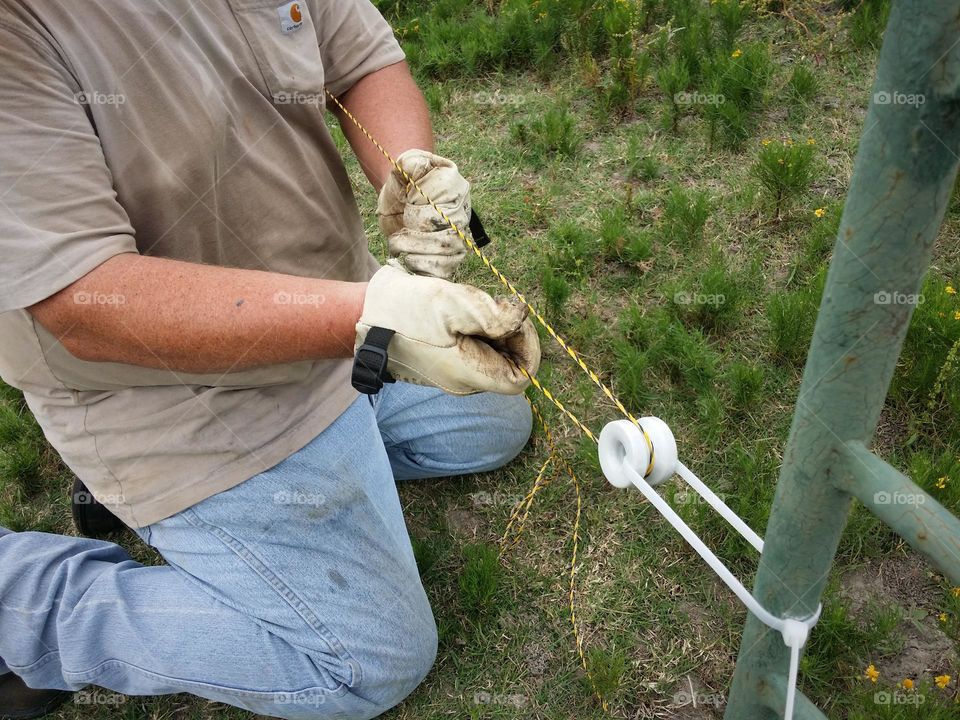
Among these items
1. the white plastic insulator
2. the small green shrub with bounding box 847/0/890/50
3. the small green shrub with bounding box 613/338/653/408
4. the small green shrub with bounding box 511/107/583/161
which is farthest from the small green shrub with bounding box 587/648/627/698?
the small green shrub with bounding box 847/0/890/50

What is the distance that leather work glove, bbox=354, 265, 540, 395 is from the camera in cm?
150

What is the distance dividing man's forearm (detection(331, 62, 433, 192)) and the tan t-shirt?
→ 0.15m

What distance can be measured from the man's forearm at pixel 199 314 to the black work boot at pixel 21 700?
0.93 metres

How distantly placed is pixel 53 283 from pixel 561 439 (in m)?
1.42

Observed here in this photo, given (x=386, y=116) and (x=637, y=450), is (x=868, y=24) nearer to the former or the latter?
(x=386, y=116)

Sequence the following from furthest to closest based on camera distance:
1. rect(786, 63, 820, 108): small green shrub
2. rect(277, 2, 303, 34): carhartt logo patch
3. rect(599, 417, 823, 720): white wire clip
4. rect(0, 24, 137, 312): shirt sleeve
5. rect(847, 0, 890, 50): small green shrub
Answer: rect(847, 0, 890, 50): small green shrub, rect(786, 63, 820, 108): small green shrub, rect(277, 2, 303, 34): carhartt logo patch, rect(0, 24, 137, 312): shirt sleeve, rect(599, 417, 823, 720): white wire clip

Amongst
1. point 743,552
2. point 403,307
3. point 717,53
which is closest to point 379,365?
point 403,307

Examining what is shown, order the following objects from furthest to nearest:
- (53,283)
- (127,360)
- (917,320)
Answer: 1. (917,320)
2. (127,360)
3. (53,283)

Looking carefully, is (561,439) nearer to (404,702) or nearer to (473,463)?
(473,463)

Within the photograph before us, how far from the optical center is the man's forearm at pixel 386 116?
2207 mm

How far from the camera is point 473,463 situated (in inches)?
92.0

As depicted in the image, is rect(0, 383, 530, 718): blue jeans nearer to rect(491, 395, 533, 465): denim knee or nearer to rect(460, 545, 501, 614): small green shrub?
rect(460, 545, 501, 614): small green shrub

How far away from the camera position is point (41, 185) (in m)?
1.48

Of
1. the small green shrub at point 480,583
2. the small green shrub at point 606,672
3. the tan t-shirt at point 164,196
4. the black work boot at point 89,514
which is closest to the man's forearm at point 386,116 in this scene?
the tan t-shirt at point 164,196
